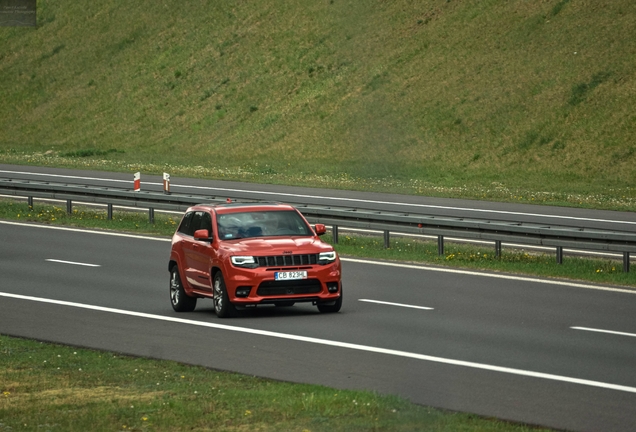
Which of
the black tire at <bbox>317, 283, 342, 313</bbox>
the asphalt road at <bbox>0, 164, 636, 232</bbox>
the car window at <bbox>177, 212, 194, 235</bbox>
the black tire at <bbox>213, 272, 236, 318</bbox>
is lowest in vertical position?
the asphalt road at <bbox>0, 164, 636, 232</bbox>

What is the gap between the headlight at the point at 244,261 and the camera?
16.5 metres

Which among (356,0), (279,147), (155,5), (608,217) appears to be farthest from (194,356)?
(155,5)

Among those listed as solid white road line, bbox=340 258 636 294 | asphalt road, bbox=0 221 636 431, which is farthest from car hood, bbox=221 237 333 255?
solid white road line, bbox=340 258 636 294

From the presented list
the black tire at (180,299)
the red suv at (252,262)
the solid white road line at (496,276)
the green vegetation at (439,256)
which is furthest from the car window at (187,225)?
the green vegetation at (439,256)

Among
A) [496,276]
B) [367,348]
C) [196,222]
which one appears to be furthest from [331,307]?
[496,276]

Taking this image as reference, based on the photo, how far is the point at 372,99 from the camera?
33656mm

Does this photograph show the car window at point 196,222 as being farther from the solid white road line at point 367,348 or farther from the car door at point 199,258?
the solid white road line at point 367,348

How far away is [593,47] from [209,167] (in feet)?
55.5

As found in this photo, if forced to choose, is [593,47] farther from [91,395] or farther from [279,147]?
[91,395]

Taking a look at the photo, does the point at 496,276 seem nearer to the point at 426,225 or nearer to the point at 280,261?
the point at 426,225

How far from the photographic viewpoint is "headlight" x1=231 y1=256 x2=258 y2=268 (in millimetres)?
16547

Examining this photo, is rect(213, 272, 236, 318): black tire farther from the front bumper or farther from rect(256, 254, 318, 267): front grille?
rect(256, 254, 318, 267): front grille

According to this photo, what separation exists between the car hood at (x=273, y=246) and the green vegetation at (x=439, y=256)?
20.1ft

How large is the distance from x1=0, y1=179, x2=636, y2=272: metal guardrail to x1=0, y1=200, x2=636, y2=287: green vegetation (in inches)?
14.4
